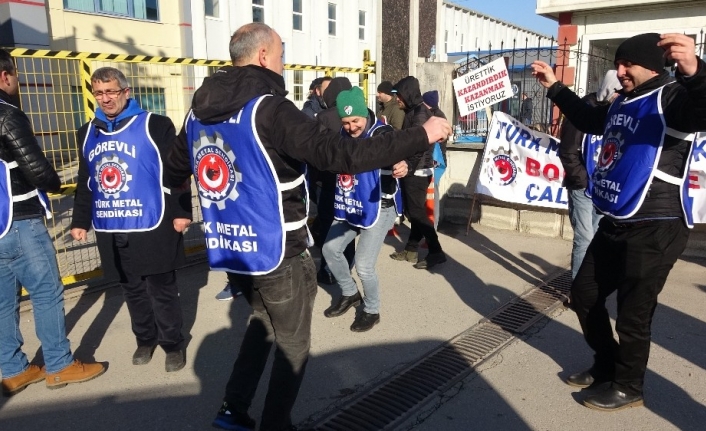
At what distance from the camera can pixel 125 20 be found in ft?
62.4

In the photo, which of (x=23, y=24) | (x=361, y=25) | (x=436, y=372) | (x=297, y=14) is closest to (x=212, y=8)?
(x=297, y=14)

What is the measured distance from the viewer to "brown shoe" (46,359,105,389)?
3740 mm

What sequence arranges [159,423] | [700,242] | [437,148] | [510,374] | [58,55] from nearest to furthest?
[159,423] < [510,374] < [58,55] < [700,242] < [437,148]

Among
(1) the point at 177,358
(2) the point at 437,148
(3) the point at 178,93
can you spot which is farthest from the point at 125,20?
(1) the point at 177,358

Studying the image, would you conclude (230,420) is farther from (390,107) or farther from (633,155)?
(390,107)

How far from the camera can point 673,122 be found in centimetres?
291

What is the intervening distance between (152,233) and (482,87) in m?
4.98

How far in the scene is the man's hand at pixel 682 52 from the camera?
2.51m

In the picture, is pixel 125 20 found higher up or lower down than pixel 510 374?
higher up

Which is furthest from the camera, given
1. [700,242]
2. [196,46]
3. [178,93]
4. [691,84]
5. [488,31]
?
[488,31]

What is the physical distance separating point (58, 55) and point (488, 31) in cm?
3753

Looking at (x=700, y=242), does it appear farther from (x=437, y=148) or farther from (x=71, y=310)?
(x=71, y=310)

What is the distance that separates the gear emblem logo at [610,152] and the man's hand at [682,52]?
2.21ft

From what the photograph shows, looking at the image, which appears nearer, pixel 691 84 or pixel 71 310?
pixel 691 84
